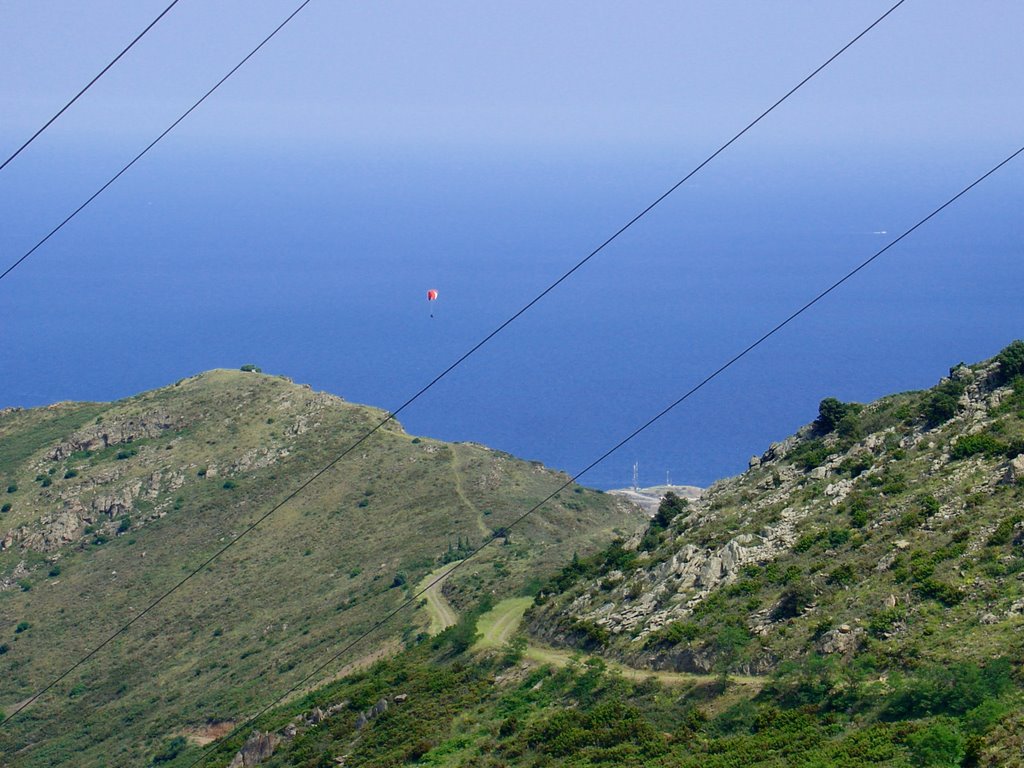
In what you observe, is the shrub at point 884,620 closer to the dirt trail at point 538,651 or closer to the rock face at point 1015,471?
the dirt trail at point 538,651

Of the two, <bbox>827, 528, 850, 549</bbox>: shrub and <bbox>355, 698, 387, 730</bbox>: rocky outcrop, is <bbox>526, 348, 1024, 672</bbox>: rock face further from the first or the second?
<bbox>355, 698, 387, 730</bbox>: rocky outcrop

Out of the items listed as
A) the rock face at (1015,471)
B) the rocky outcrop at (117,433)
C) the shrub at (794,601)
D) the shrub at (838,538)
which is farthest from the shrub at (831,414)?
the rocky outcrop at (117,433)

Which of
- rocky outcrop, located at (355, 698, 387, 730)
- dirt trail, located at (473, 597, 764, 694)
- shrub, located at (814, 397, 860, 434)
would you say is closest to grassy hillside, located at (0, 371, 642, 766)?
dirt trail, located at (473, 597, 764, 694)

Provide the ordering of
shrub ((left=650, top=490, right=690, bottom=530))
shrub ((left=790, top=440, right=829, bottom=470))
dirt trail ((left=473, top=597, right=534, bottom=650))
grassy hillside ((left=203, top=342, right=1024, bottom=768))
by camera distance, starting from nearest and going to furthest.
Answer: grassy hillside ((left=203, top=342, right=1024, bottom=768))
dirt trail ((left=473, top=597, right=534, bottom=650))
shrub ((left=790, top=440, right=829, bottom=470))
shrub ((left=650, top=490, right=690, bottom=530))

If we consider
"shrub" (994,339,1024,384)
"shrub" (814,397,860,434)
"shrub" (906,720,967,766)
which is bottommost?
"shrub" (906,720,967,766)

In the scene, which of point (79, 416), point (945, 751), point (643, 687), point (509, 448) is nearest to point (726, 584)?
point (643, 687)

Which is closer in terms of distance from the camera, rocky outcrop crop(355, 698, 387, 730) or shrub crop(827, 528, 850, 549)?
shrub crop(827, 528, 850, 549)

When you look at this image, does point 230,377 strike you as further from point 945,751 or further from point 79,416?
point 945,751
